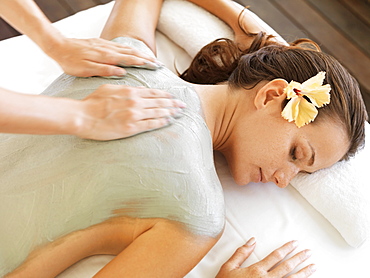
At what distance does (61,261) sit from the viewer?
1.32m

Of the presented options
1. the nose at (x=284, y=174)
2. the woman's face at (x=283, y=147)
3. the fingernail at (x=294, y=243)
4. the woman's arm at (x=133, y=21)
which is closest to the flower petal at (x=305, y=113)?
the woman's face at (x=283, y=147)

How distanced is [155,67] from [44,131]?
49 cm

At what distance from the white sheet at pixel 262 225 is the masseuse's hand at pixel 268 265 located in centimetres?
4

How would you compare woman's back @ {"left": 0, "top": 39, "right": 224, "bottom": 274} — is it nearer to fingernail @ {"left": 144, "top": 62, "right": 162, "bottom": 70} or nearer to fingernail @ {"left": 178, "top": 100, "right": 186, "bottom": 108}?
fingernail @ {"left": 178, "top": 100, "right": 186, "bottom": 108}

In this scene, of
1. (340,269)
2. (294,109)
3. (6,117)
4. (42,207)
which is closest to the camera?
(6,117)

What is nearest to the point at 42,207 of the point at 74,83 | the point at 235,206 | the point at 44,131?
the point at 44,131

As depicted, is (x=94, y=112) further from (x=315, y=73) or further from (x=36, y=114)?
(x=315, y=73)

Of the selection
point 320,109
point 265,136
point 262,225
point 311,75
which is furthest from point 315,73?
point 262,225

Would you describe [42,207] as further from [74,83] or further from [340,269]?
[340,269]

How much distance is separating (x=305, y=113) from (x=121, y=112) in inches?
20.7

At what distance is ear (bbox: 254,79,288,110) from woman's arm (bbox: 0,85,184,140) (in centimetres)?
24

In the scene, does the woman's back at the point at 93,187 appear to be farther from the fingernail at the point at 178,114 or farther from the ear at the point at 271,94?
the ear at the point at 271,94

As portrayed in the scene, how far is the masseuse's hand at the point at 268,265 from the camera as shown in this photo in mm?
1408

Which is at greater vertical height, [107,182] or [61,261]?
[107,182]
